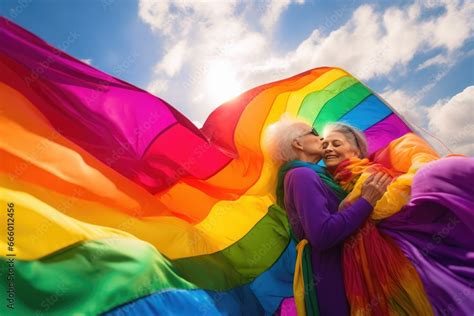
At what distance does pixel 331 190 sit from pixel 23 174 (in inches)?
71.1

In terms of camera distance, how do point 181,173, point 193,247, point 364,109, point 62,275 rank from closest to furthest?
point 62,275
point 193,247
point 181,173
point 364,109

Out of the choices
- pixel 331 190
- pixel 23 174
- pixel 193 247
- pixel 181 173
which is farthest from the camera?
pixel 181 173

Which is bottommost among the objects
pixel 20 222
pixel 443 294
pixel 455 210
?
pixel 443 294

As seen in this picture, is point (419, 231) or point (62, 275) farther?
point (419, 231)

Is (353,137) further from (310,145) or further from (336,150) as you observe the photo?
(310,145)

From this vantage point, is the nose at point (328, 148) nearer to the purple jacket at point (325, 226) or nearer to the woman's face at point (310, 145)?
the woman's face at point (310, 145)

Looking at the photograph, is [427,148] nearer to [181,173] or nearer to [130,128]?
[181,173]

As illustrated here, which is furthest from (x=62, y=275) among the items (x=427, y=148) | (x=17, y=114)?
(x=427, y=148)

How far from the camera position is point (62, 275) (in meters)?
1.85

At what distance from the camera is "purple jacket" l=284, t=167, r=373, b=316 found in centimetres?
209

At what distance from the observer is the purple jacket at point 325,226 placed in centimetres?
209

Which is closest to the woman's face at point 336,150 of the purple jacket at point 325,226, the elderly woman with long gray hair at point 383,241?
the elderly woman with long gray hair at point 383,241

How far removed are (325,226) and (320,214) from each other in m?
0.07

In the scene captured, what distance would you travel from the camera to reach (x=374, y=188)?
7.15ft
